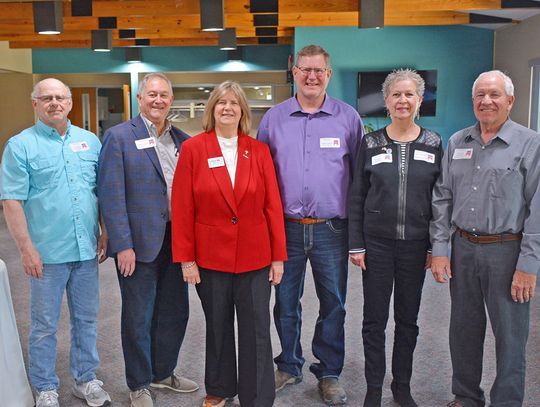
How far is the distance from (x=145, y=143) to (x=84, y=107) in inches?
423

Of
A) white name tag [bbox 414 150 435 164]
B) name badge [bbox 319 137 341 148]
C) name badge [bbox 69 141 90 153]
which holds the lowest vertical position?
white name tag [bbox 414 150 435 164]

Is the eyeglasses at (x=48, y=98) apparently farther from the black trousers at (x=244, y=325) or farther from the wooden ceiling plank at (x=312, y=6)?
the wooden ceiling plank at (x=312, y=6)

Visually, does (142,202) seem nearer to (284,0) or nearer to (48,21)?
(48,21)

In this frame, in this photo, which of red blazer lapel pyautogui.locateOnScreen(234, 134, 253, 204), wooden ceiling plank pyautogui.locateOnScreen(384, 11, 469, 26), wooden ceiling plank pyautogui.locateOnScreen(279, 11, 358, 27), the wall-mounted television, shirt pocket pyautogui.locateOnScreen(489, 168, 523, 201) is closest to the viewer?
shirt pocket pyautogui.locateOnScreen(489, 168, 523, 201)

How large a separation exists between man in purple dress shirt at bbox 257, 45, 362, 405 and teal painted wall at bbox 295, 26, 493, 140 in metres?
5.72

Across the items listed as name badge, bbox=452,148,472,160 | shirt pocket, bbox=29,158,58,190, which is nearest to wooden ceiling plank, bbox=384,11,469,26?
name badge, bbox=452,148,472,160

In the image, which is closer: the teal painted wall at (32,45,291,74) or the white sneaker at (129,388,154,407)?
the white sneaker at (129,388,154,407)

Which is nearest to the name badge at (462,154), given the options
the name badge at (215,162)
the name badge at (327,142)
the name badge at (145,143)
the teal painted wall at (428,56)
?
the name badge at (327,142)

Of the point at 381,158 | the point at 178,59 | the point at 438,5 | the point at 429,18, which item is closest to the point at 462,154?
the point at 381,158

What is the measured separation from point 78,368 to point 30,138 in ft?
3.92

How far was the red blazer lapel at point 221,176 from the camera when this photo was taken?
253 cm

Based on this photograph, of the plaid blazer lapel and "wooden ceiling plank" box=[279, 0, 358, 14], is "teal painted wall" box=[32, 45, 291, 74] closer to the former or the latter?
"wooden ceiling plank" box=[279, 0, 358, 14]

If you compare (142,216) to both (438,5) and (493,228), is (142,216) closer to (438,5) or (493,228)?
(493,228)

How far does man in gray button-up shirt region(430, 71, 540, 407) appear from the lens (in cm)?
243
